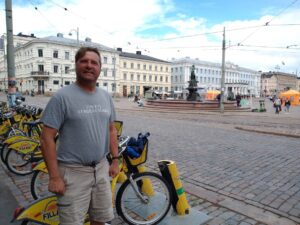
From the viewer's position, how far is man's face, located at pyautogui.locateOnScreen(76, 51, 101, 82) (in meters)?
2.20

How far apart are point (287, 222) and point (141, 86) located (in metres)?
76.2

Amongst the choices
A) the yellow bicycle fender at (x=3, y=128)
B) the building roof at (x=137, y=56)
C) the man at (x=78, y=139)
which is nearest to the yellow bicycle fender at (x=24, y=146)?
the yellow bicycle fender at (x=3, y=128)

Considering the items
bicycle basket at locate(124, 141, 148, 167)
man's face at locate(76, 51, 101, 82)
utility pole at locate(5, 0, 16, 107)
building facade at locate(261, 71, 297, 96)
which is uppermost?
building facade at locate(261, 71, 297, 96)

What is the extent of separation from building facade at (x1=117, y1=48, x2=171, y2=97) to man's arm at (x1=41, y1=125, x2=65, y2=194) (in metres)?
69.8

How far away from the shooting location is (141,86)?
79062 mm

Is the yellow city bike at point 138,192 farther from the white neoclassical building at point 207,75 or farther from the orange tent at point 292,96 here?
the white neoclassical building at point 207,75

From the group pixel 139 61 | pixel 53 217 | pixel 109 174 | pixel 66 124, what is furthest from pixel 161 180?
pixel 139 61

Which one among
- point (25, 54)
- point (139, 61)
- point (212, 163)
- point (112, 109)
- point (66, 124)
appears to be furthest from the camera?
point (139, 61)

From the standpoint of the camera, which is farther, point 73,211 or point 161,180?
point 161,180

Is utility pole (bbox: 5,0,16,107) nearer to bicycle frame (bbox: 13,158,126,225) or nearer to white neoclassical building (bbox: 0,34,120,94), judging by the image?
bicycle frame (bbox: 13,158,126,225)

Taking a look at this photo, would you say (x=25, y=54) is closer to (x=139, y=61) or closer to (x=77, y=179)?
(x=139, y=61)

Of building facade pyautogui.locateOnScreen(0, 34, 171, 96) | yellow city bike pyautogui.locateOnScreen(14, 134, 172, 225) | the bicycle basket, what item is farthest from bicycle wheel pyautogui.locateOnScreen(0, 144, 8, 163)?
building facade pyautogui.locateOnScreen(0, 34, 171, 96)

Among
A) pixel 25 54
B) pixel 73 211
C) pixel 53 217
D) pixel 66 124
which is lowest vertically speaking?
pixel 53 217

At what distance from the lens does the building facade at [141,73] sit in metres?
74.3
